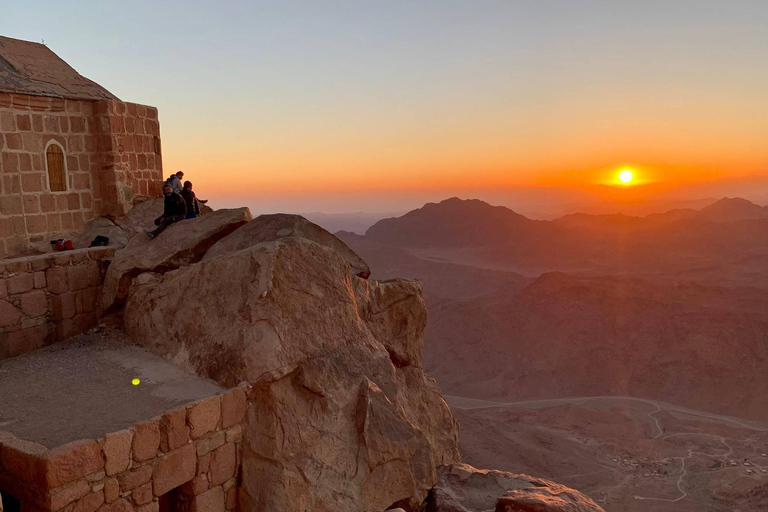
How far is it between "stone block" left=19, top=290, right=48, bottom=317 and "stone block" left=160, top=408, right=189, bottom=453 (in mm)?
4034

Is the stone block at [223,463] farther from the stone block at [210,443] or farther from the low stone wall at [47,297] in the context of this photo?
the low stone wall at [47,297]

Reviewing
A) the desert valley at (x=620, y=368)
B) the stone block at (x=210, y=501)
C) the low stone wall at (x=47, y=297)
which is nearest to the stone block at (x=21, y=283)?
the low stone wall at (x=47, y=297)

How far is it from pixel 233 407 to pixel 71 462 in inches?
70.6

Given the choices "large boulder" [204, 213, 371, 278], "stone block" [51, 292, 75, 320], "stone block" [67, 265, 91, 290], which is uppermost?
"large boulder" [204, 213, 371, 278]

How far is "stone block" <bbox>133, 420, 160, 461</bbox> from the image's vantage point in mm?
5559

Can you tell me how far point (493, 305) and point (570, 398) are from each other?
11.8 meters

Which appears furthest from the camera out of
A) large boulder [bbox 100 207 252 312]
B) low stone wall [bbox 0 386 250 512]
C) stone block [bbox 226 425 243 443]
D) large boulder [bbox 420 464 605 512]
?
large boulder [bbox 100 207 252 312]

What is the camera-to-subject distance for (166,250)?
29.7 ft

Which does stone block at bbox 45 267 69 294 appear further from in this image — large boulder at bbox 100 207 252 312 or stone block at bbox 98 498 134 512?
stone block at bbox 98 498 134 512

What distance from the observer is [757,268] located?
163 ft

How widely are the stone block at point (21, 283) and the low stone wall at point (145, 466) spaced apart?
11.5ft

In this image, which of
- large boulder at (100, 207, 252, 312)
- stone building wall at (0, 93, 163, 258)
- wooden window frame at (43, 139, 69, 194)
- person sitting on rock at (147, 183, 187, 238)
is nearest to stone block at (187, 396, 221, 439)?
large boulder at (100, 207, 252, 312)

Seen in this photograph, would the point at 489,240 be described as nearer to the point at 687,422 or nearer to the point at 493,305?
the point at 493,305

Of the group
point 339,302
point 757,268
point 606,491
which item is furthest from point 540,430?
point 757,268
